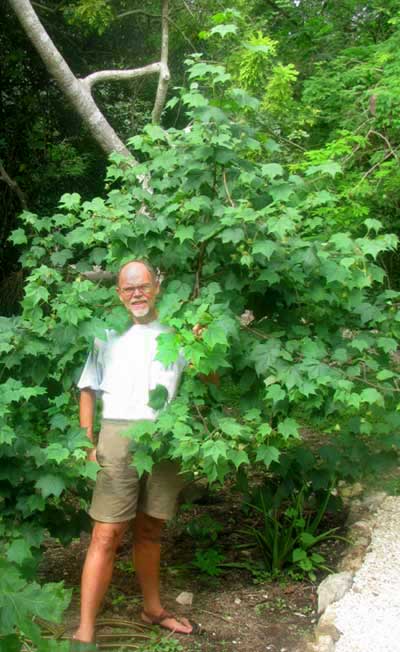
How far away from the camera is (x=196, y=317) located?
274cm

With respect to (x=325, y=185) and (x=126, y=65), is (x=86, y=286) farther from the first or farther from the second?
(x=126, y=65)

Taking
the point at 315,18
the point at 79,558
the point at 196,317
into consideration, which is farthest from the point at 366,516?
the point at 315,18

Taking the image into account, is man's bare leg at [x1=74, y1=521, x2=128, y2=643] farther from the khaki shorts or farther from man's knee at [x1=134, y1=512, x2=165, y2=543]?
man's knee at [x1=134, y1=512, x2=165, y2=543]

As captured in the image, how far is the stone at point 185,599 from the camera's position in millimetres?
3684

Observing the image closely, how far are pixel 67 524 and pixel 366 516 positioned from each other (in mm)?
1658

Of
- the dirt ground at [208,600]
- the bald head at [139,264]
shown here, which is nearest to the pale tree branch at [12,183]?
the dirt ground at [208,600]

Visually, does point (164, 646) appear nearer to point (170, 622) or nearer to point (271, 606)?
point (170, 622)

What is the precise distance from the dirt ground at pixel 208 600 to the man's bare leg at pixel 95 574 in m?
0.22

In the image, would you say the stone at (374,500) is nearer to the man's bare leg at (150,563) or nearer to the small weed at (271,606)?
the small weed at (271,606)

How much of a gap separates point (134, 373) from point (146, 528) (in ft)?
2.40

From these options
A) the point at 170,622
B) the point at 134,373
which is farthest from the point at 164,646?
the point at 134,373

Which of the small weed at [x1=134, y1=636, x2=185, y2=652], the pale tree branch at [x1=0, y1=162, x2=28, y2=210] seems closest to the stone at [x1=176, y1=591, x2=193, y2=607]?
the small weed at [x1=134, y1=636, x2=185, y2=652]

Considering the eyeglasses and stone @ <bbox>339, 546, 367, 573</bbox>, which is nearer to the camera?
the eyeglasses

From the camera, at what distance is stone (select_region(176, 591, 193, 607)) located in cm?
368
